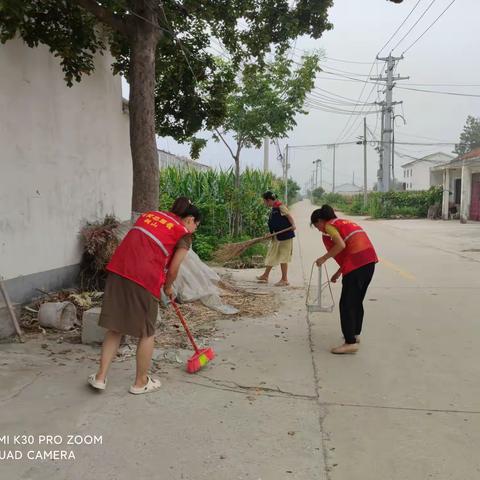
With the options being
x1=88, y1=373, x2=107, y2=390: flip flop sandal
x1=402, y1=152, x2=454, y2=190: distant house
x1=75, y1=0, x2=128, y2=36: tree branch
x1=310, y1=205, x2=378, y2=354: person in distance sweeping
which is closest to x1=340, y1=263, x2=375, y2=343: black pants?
A: x1=310, y1=205, x2=378, y2=354: person in distance sweeping

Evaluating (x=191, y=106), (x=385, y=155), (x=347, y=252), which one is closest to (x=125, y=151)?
(x=191, y=106)

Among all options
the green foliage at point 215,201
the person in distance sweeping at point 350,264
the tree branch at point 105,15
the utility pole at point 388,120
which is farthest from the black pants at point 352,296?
the utility pole at point 388,120

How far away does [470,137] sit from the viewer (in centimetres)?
8800

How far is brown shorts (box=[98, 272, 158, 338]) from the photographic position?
379 cm

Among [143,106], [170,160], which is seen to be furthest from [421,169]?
[143,106]

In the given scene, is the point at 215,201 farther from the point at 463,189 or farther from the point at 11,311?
the point at 463,189

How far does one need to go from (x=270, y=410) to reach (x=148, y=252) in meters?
1.46

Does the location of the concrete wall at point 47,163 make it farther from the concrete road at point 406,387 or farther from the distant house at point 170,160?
the distant house at point 170,160

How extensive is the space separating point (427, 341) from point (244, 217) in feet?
27.4

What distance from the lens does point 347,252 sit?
5.16 metres

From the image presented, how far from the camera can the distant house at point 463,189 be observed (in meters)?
27.2

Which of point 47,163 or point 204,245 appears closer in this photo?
point 47,163

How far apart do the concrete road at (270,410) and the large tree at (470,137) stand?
90623mm

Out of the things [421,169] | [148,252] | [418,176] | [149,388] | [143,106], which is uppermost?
[421,169]
